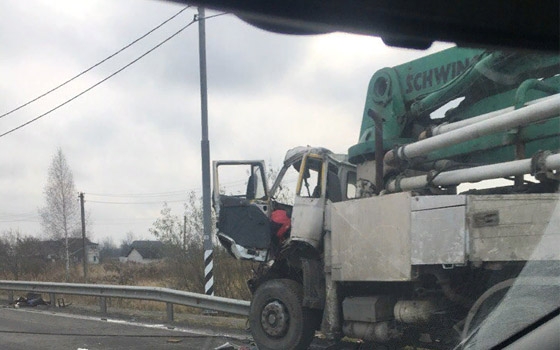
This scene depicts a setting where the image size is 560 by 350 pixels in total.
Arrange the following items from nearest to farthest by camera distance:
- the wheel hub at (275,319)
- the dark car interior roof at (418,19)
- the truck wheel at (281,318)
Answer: the dark car interior roof at (418,19)
the truck wheel at (281,318)
the wheel hub at (275,319)

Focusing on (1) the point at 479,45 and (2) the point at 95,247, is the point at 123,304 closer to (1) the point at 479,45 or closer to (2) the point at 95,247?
(1) the point at 479,45

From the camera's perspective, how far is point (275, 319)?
781cm

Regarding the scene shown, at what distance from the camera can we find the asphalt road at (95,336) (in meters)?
8.97

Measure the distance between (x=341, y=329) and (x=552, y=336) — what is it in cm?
476

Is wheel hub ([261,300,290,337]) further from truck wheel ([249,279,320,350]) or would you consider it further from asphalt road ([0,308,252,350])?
asphalt road ([0,308,252,350])

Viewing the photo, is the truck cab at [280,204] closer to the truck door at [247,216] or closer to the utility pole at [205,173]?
the truck door at [247,216]

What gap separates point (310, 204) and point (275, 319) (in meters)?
1.39

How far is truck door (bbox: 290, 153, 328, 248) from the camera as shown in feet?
25.6

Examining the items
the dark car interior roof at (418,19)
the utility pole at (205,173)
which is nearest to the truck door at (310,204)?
the dark car interior roof at (418,19)

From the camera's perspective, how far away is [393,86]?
8109 millimetres

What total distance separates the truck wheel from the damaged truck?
0.02 meters

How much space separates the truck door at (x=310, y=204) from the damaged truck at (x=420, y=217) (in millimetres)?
14

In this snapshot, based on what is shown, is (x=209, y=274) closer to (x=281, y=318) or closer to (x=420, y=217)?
(x=281, y=318)

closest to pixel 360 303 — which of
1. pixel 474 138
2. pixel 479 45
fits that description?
pixel 474 138
